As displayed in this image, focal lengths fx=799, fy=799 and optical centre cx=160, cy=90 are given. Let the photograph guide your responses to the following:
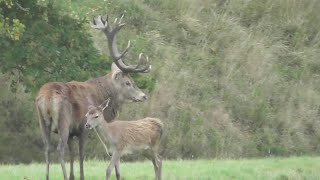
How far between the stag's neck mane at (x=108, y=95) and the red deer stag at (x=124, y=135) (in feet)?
3.82

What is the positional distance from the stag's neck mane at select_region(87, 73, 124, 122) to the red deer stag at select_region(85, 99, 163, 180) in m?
1.16

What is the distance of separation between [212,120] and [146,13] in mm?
5521

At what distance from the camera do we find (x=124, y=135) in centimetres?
1523

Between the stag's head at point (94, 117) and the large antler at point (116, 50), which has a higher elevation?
the large antler at point (116, 50)

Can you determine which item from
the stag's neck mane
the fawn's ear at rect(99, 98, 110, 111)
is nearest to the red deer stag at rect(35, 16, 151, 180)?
the stag's neck mane

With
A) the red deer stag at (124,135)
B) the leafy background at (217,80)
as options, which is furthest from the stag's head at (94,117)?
the leafy background at (217,80)

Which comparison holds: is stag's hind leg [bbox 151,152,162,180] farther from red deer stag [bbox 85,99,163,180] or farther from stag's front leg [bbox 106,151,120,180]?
stag's front leg [bbox 106,151,120,180]

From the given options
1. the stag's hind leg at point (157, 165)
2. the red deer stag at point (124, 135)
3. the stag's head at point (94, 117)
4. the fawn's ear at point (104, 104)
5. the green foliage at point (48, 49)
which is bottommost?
the stag's hind leg at point (157, 165)

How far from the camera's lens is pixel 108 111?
17.1 metres

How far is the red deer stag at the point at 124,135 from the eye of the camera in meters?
14.9

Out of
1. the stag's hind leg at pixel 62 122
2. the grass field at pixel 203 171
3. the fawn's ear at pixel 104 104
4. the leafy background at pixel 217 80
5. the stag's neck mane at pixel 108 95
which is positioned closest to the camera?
the stag's hind leg at pixel 62 122

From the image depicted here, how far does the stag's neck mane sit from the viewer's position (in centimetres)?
1675

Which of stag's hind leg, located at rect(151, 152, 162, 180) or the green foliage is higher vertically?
the green foliage

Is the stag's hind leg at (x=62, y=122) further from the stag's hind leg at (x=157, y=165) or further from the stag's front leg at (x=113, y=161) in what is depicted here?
the stag's hind leg at (x=157, y=165)
